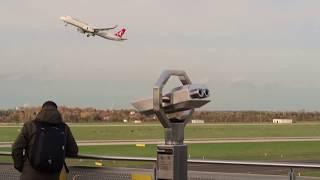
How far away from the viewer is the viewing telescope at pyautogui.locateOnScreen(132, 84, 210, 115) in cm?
434

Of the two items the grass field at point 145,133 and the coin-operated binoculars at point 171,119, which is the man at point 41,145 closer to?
the coin-operated binoculars at point 171,119

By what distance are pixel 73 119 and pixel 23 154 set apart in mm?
123081

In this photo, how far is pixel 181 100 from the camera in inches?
174

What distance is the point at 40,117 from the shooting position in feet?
21.4

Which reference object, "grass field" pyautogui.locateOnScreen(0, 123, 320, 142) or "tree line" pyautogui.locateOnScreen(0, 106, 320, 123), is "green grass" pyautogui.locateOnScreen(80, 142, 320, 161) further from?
"tree line" pyautogui.locateOnScreen(0, 106, 320, 123)

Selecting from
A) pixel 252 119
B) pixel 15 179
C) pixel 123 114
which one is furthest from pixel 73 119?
pixel 15 179

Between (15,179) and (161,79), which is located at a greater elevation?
(161,79)

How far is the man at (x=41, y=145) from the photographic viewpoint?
643 centimetres

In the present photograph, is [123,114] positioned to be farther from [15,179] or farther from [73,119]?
[15,179]

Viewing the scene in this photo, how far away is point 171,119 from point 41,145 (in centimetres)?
229

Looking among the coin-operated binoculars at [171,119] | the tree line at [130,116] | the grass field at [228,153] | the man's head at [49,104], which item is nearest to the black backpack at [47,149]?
the man's head at [49,104]

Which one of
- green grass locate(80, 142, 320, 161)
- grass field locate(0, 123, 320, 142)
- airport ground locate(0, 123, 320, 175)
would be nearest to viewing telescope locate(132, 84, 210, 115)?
airport ground locate(0, 123, 320, 175)

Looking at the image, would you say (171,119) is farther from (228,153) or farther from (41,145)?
(228,153)

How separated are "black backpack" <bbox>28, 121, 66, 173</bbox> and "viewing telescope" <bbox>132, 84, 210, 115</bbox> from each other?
2.10m
